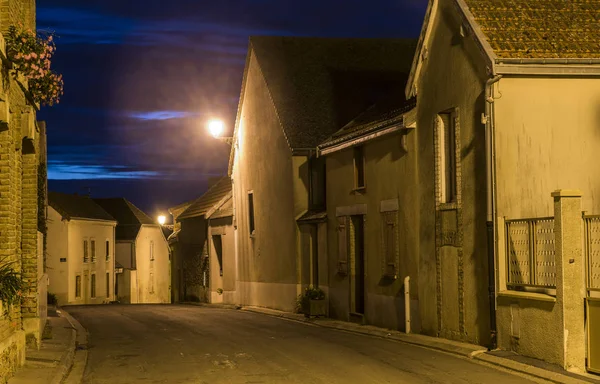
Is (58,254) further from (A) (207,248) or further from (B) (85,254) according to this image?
(A) (207,248)

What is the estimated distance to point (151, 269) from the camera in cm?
7581

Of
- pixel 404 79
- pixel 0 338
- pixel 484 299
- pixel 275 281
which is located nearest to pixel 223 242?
pixel 275 281

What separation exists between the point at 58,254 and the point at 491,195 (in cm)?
4482

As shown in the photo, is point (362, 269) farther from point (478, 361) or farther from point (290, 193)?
point (478, 361)

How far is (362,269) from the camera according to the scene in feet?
84.9

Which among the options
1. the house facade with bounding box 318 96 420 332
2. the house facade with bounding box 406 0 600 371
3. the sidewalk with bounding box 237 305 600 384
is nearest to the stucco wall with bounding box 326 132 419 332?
the house facade with bounding box 318 96 420 332

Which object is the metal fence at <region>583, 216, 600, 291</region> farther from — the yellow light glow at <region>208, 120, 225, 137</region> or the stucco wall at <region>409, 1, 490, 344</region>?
the yellow light glow at <region>208, 120, 225, 137</region>

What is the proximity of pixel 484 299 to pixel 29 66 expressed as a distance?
939 cm

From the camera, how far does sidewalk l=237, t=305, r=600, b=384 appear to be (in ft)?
45.7

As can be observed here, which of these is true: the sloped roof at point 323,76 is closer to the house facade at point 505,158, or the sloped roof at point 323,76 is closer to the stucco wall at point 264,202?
the stucco wall at point 264,202

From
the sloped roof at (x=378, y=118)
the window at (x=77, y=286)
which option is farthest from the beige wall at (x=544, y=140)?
the window at (x=77, y=286)

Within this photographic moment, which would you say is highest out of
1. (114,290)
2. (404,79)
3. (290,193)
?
(404,79)

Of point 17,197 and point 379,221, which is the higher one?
point 17,197

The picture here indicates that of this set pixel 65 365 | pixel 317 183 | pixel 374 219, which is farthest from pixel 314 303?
pixel 65 365
